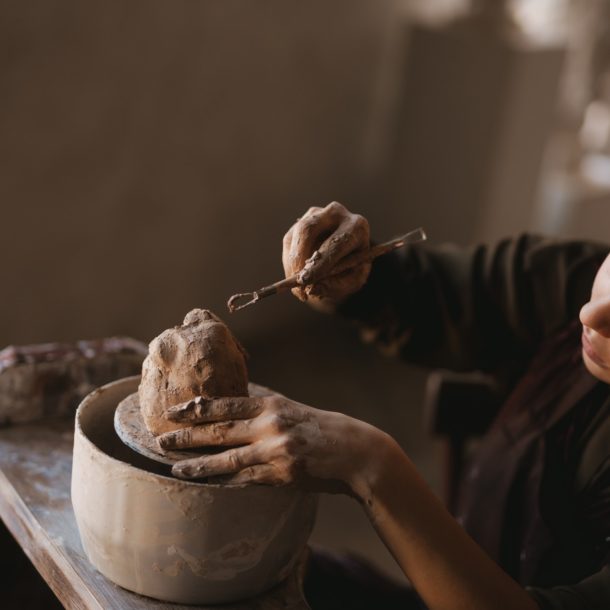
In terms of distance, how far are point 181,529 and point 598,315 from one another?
23.5 inches

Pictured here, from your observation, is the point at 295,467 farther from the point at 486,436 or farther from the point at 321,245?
the point at 486,436

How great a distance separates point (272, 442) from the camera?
0.81 meters

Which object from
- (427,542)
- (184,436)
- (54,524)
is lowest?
(54,524)

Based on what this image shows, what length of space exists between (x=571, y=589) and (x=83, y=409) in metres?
0.67

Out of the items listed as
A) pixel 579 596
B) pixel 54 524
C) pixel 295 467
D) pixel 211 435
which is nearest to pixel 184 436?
pixel 211 435

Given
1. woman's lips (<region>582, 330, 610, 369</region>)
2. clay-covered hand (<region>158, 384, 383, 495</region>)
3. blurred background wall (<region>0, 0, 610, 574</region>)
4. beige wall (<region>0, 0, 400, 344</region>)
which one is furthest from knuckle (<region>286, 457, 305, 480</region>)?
beige wall (<region>0, 0, 400, 344</region>)

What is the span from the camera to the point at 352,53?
3.56 m

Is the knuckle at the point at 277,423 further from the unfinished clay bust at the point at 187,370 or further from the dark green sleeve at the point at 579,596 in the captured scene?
the dark green sleeve at the point at 579,596

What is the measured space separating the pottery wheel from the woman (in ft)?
0.08

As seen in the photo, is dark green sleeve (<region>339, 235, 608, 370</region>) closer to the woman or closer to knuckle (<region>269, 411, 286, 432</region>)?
the woman

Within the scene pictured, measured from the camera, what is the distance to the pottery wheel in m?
0.86

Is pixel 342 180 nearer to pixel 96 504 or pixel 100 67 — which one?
pixel 100 67

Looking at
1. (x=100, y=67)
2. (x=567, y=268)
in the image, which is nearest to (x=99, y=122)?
(x=100, y=67)

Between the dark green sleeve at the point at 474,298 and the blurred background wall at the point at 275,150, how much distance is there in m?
1.04
